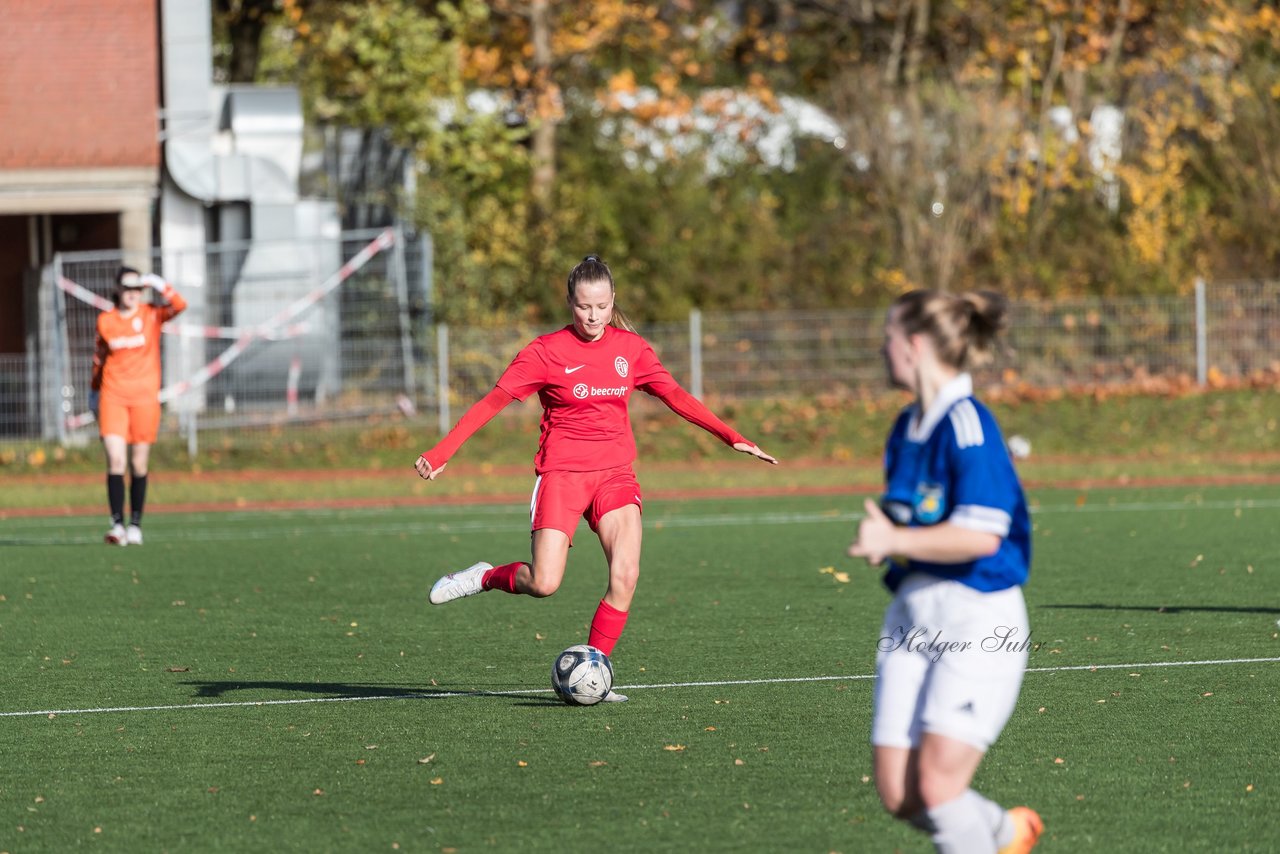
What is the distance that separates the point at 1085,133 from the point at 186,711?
2671 centimetres

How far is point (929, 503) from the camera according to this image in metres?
4.42

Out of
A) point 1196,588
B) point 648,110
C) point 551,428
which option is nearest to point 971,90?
point 648,110

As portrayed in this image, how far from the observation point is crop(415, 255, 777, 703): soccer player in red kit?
25.3 feet

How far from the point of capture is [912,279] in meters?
29.3

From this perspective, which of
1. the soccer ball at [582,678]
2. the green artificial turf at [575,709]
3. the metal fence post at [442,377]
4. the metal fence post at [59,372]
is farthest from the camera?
the metal fence post at [442,377]

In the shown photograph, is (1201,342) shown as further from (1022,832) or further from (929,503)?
(929,503)

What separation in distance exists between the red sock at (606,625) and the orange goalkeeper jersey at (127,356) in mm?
7370

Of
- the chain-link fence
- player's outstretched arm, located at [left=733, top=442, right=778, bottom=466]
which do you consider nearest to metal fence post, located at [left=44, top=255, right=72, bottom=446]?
the chain-link fence

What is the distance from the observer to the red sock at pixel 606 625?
789 cm

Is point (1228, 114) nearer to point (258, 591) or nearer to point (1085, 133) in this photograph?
point (1085, 133)

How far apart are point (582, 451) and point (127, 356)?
7.42 meters

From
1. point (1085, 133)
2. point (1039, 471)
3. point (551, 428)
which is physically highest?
point (1085, 133)

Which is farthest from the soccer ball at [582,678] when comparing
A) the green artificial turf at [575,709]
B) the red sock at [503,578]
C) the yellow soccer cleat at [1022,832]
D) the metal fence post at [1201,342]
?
the metal fence post at [1201,342]

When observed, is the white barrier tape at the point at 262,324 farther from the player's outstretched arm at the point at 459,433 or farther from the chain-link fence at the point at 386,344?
the player's outstretched arm at the point at 459,433
